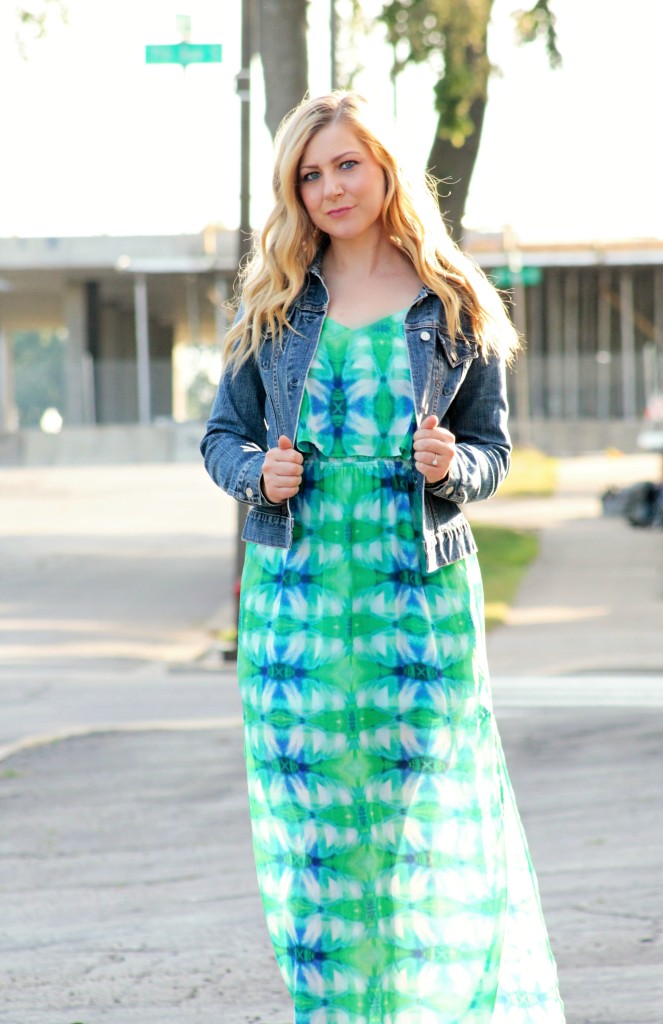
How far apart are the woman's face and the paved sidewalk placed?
1919mm

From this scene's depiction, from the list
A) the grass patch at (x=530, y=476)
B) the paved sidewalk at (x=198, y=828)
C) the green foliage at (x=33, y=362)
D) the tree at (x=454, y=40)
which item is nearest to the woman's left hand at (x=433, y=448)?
the paved sidewalk at (x=198, y=828)

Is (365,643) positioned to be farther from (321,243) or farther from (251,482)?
(321,243)

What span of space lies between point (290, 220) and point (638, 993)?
2.09 metres

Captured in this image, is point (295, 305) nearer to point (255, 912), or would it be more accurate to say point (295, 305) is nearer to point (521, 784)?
point (255, 912)

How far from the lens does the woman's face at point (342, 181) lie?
2982 mm

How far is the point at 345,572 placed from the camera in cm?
292

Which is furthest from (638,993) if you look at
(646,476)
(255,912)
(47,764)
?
(646,476)

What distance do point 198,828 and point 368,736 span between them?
117 inches

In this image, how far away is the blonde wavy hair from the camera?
300 centimetres

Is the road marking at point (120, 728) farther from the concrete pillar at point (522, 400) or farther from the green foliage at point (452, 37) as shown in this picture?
the concrete pillar at point (522, 400)

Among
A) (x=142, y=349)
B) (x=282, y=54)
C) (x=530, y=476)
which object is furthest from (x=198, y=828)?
(x=142, y=349)

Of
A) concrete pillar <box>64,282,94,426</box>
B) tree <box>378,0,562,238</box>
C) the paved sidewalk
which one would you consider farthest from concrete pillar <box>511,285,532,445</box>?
the paved sidewalk

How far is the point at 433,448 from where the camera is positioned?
2801mm

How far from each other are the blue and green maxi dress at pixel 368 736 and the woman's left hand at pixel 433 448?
0.30 ft
